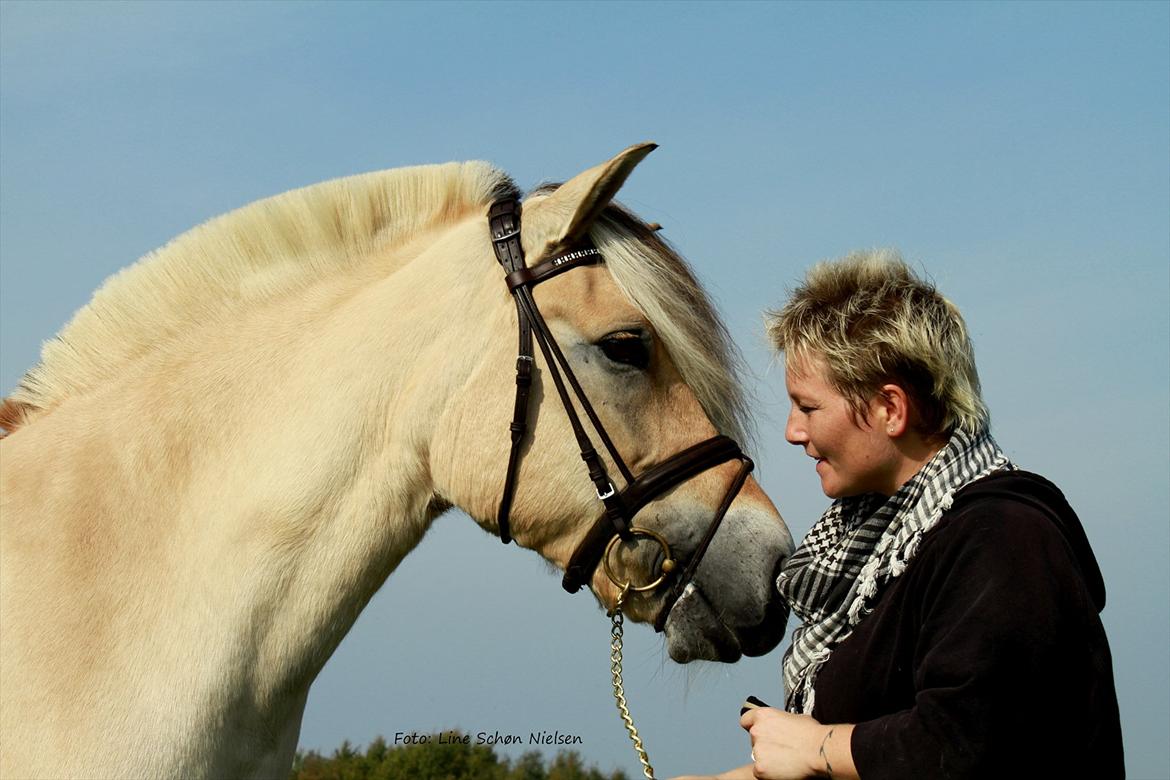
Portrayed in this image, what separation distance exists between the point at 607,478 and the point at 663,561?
29cm

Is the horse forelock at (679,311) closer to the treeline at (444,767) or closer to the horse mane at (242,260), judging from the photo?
the horse mane at (242,260)

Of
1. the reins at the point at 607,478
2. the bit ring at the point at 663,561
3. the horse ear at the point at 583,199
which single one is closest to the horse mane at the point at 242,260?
the horse ear at the point at 583,199

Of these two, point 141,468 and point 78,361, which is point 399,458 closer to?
point 141,468

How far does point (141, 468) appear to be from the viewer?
9.27 ft

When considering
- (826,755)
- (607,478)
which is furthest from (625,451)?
(826,755)

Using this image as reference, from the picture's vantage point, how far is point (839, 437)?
7.57ft

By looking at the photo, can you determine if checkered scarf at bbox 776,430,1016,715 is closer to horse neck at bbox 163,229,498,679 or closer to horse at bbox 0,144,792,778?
horse at bbox 0,144,792,778

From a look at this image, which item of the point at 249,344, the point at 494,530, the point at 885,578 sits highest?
the point at 249,344

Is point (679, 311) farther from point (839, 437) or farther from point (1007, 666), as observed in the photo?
point (1007, 666)

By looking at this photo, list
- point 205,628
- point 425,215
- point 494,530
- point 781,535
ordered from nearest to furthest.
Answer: point 205,628, point 781,535, point 494,530, point 425,215

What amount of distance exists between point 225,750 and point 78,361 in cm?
134

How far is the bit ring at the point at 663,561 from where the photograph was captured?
9.37ft

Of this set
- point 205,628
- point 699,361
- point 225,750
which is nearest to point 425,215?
point 699,361

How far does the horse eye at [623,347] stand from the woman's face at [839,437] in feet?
2.10
